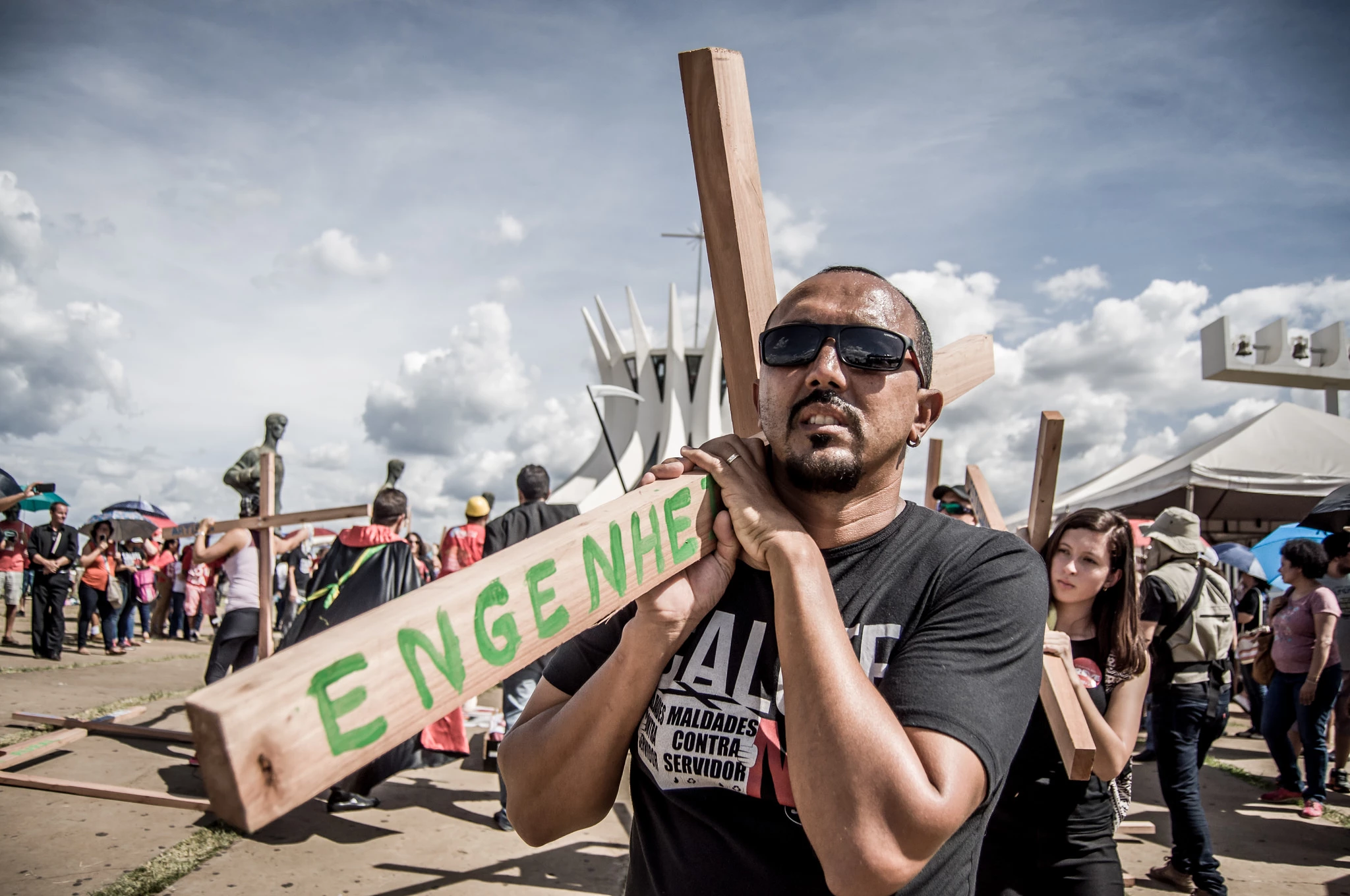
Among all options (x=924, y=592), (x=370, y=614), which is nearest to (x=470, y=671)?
(x=370, y=614)

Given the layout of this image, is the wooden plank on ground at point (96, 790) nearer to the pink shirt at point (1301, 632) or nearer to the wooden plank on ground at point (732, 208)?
the wooden plank on ground at point (732, 208)

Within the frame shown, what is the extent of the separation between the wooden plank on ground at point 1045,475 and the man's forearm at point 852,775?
1.56 m

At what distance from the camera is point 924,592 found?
125cm

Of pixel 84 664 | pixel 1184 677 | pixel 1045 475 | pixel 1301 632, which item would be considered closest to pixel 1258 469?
pixel 1301 632

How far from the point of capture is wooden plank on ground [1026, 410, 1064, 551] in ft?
7.89

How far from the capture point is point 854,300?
1.34 meters

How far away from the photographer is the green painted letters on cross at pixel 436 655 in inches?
28.5

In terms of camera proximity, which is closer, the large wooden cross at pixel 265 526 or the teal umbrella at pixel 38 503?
the large wooden cross at pixel 265 526

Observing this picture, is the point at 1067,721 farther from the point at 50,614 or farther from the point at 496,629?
the point at 50,614

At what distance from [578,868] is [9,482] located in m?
7.63

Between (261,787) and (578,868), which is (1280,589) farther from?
(261,787)

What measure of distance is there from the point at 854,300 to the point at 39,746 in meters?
6.49

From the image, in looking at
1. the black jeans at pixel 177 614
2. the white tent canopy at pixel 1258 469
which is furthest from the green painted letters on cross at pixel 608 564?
the black jeans at pixel 177 614

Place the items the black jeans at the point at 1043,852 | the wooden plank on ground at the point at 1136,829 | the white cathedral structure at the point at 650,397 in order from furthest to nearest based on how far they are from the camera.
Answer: the white cathedral structure at the point at 650,397, the wooden plank on ground at the point at 1136,829, the black jeans at the point at 1043,852
